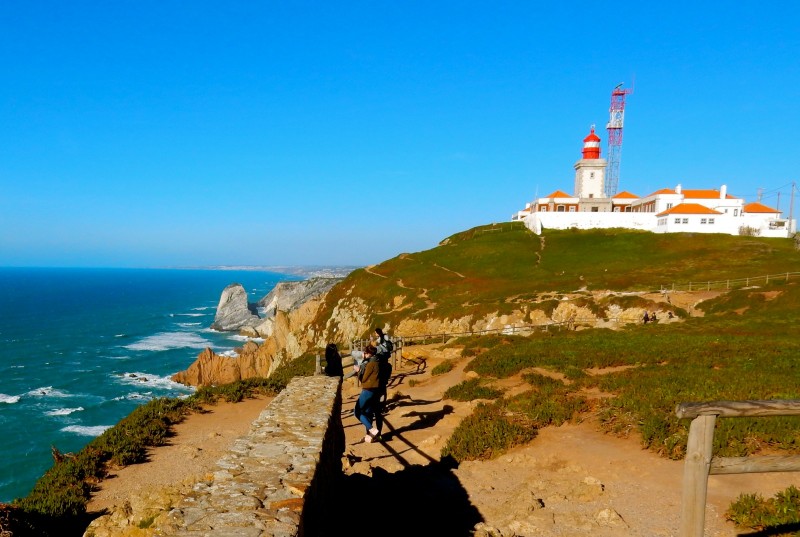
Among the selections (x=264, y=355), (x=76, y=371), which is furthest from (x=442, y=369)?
(x=76, y=371)

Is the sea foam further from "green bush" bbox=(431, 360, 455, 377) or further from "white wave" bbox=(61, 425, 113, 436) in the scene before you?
"green bush" bbox=(431, 360, 455, 377)

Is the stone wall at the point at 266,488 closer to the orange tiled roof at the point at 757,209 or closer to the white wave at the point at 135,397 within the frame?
the white wave at the point at 135,397

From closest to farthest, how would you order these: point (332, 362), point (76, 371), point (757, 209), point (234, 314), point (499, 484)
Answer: point (499, 484)
point (332, 362)
point (76, 371)
point (757, 209)
point (234, 314)

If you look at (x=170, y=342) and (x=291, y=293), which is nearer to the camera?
(x=170, y=342)

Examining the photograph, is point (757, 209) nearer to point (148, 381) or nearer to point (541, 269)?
point (541, 269)

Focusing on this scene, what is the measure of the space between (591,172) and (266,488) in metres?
101

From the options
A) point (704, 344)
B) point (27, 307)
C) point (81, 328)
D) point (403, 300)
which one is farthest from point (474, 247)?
point (27, 307)

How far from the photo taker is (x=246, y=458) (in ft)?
18.5

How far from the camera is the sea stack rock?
114812mm

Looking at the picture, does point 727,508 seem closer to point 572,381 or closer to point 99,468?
point 572,381

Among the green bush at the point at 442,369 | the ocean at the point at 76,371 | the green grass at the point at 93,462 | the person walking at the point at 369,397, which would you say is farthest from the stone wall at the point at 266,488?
the ocean at the point at 76,371

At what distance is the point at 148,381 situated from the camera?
53.9 metres

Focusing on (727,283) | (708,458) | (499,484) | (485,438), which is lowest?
(499,484)

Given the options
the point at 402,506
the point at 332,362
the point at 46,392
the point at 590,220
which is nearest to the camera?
the point at 402,506
